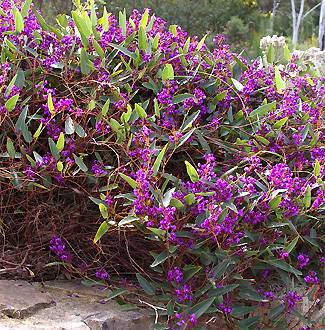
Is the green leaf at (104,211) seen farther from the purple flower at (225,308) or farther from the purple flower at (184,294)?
the purple flower at (225,308)

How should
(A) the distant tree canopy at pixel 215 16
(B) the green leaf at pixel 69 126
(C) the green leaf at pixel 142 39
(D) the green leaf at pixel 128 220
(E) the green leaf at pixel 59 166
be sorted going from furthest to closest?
(A) the distant tree canopy at pixel 215 16
(C) the green leaf at pixel 142 39
(B) the green leaf at pixel 69 126
(E) the green leaf at pixel 59 166
(D) the green leaf at pixel 128 220

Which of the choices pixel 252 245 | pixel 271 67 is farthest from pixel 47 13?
pixel 252 245

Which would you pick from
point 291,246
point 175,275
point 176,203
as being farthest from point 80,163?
point 291,246

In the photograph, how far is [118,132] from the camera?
194 cm

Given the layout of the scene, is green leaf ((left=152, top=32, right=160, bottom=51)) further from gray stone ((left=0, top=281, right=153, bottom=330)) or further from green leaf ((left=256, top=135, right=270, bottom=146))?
gray stone ((left=0, top=281, right=153, bottom=330))

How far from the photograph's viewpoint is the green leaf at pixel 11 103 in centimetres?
190

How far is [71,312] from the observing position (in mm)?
1898

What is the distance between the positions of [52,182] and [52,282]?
34cm

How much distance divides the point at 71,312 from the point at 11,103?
0.64 metres

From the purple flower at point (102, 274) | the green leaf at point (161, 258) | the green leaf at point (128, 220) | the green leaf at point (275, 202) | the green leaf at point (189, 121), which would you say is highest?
the green leaf at point (189, 121)

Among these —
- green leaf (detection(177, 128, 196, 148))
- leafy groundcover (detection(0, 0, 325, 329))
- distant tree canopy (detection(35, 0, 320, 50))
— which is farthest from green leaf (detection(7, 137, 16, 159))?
distant tree canopy (detection(35, 0, 320, 50))

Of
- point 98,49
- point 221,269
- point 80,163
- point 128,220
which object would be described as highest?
point 98,49

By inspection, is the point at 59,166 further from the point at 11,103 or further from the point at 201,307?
the point at 201,307

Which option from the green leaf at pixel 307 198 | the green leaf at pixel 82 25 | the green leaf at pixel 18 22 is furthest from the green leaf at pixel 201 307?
the green leaf at pixel 18 22
